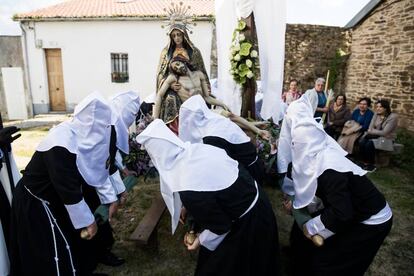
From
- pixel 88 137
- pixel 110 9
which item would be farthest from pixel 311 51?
pixel 88 137

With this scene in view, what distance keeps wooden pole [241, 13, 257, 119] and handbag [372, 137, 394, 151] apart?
3.06 meters

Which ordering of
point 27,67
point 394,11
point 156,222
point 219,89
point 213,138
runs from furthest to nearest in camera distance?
point 27,67, point 394,11, point 219,89, point 156,222, point 213,138

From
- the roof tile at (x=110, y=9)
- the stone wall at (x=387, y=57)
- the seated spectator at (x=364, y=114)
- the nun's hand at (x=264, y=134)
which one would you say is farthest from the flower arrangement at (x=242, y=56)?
the roof tile at (x=110, y=9)

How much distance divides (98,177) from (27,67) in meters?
12.8

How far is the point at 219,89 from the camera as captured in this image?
15.8ft

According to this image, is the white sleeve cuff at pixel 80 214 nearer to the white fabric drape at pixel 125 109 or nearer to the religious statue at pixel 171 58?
the white fabric drape at pixel 125 109

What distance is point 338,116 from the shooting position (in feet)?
22.6

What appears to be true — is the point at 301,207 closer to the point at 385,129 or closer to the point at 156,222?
the point at 156,222

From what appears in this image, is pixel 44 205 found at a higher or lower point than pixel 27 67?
lower

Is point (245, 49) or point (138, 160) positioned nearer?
point (245, 49)

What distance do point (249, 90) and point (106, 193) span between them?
9.07 ft

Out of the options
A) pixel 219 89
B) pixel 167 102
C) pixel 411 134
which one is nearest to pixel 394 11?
pixel 411 134

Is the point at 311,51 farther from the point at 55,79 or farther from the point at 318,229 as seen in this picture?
the point at 55,79

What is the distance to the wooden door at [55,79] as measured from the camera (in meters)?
13.0
